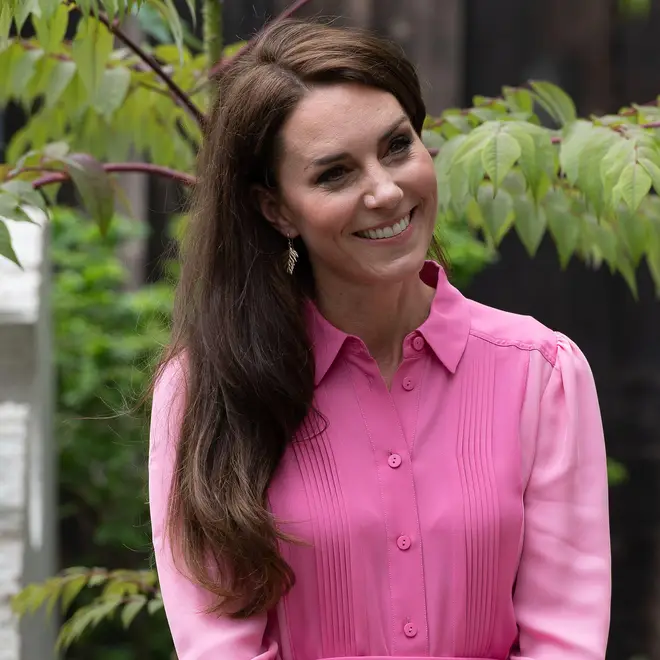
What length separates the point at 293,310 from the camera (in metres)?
2.12

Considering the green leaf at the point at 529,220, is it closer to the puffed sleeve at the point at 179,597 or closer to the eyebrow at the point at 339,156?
the eyebrow at the point at 339,156

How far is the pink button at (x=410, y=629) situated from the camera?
199 cm

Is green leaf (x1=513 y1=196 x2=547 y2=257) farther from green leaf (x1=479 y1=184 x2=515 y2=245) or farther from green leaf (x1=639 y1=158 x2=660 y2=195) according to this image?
green leaf (x1=639 y1=158 x2=660 y2=195)

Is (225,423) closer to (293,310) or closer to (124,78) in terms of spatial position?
(293,310)

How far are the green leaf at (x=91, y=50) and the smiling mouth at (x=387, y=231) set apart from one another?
770 mm

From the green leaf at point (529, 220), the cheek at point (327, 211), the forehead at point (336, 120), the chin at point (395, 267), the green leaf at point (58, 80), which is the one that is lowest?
the chin at point (395, 267)

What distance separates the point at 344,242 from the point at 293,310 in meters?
0.18

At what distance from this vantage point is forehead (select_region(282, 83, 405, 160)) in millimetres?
1969

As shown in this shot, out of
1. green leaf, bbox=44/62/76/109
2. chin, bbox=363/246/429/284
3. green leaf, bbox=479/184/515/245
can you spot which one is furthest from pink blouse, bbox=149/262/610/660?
green leaf, bbox=44/62/76/109

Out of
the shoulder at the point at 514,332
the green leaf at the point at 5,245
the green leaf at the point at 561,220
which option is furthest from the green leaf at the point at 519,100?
the green leaf at the point at 5,245

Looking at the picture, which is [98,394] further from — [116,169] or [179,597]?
[179,597]

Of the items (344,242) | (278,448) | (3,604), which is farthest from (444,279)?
(3,604)

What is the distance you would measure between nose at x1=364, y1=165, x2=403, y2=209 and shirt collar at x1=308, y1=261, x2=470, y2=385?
0.24 meters

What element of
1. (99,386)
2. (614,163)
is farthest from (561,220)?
(99,386)
